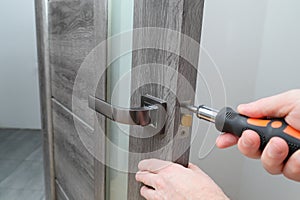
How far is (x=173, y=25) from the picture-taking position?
0.39 meters

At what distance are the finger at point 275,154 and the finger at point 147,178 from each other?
0.19 metres

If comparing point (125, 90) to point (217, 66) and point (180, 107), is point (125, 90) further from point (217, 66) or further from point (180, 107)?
point (217, 66)

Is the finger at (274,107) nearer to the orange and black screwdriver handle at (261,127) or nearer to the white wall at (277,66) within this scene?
the orange and black screwdriver handle at (261,127)

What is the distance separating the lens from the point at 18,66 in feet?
8.66

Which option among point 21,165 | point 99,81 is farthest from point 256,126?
point 21,165

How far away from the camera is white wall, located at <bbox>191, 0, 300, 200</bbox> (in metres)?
0.96

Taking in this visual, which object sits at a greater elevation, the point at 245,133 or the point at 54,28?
the point at 54,28

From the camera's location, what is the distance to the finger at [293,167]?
30 centimetres

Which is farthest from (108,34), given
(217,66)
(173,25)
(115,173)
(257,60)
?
(257,60)

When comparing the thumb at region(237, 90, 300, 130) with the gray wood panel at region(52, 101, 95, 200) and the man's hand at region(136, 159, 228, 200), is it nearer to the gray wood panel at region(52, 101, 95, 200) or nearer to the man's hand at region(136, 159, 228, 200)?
the man's hand at region(136, 159, 228, 200)

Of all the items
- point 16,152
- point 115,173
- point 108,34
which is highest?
point 108,34

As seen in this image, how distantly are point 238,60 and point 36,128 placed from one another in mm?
2415

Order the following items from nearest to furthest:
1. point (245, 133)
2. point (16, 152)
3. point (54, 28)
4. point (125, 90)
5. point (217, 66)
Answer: point (245, 133), point (125, 90), point (54, 28), point (217, 66), point (16, 152)

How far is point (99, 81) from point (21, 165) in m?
1.81
